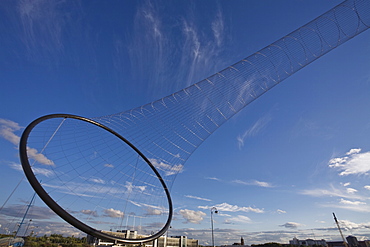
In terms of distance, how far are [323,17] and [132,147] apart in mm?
17337

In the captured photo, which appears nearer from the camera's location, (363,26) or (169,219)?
Answer: (363,26)

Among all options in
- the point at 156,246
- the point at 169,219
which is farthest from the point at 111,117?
the point at 156,246

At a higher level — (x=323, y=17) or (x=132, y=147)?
(x=323, y=17)

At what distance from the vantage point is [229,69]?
1550 centimetres

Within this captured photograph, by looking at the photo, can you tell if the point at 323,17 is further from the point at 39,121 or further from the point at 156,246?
the point at 156,246

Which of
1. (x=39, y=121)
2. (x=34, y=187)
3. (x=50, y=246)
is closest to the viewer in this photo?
(x=34, y=187)

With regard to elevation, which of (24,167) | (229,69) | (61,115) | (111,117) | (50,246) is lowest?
(50,246)

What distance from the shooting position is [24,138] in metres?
11.4

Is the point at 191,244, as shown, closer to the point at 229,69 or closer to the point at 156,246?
the point at 156,246

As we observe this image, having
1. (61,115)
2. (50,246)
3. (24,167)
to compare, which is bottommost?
(50,246)

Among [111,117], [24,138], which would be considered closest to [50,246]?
[111,117]

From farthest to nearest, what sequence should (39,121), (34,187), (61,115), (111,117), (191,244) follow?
(191,244), (111,117), (61,115), (39,121), (34,187)

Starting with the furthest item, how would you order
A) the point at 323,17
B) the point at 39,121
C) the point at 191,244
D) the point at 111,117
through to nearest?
1. the point at 191,244
2. the point at 111,117
3. the point at 39,121
4. the point at 323,17

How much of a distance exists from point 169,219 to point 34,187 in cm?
1163
